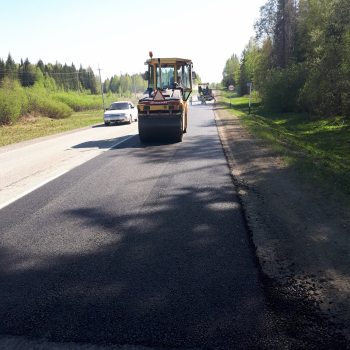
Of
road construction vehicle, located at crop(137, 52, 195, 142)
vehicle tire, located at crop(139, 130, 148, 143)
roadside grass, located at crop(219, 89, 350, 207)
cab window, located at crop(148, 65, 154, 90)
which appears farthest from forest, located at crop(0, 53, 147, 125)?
roadside grass, located at crop(219, 89, 350, 207)

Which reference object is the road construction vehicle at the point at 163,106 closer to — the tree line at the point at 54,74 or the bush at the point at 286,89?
the bush at the point at 286,89

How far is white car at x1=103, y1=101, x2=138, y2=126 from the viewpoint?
74.3ft

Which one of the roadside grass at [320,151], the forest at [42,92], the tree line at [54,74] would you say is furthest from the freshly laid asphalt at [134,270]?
the tree line at [54,74]

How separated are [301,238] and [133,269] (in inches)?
84.3

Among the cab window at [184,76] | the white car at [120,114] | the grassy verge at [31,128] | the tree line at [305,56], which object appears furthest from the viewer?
the white car at [120,114]

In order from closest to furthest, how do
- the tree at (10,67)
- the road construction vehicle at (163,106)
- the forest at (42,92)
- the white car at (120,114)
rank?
the road construction vehicle at (163,106) → the white car at (120,114) → the forest at (42,92) → the tree at (10,67)

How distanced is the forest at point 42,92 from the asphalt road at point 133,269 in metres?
27.7

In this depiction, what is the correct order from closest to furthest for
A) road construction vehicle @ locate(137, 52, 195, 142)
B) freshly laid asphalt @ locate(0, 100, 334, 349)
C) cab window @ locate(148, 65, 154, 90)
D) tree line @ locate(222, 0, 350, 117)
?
freshly laid asphalt @ locate(0, 100, 334, 349)
road construction vehicle @ locate(137, 52, 195, 142)
cab window @ locate(148, 65, 154, 90)
tree line @ locate(222, 0, 350, 117)

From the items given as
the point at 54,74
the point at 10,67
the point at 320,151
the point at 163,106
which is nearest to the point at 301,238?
the point at 320,151

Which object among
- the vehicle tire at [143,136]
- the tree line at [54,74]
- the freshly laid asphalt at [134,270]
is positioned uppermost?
the tree line at [54,74]

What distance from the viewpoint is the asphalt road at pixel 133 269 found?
251cm

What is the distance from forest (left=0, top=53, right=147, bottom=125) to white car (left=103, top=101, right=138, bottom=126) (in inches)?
477

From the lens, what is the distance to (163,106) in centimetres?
1202

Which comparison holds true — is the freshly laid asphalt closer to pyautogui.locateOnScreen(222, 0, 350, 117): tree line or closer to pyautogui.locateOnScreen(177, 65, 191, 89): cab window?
pyautogui.locateOnScreen(177, 65, 191, 89): cab window
